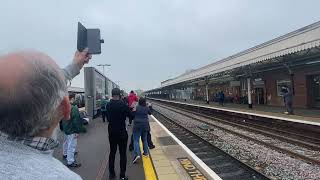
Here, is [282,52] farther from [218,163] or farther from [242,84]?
[242,84]

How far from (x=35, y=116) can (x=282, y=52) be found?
74.0ft

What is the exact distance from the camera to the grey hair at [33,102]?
1.40 m

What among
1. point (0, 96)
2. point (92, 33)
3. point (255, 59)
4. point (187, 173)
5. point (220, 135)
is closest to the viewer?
point (0, 96)

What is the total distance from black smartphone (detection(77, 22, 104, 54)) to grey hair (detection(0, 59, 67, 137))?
1625mm

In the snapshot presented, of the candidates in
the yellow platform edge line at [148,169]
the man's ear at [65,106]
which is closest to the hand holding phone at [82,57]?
the man's ear at [65,106]

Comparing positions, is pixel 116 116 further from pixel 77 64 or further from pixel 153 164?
pixel 77 64

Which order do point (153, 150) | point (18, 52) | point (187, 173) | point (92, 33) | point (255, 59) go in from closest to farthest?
1. point (18, 52)
2. point (92, 33)
3. point (187, 173)
4. point (153, 150)
5. point (255, 59)

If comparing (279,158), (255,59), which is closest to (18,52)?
(279,158)

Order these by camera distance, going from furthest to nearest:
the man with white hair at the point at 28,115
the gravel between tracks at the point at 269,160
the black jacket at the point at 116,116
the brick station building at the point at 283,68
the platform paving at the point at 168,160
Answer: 1. the brick station building at the point at 283,68
2. the gravel between tracks at the point at 269,160
3. the platform paving at the point at 168,160
4. the black jacket at the point at 116,116
5. the man with white hair at the point at 28,115

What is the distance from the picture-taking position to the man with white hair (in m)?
1.34

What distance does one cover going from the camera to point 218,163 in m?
11.9

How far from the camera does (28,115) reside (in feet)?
4.74

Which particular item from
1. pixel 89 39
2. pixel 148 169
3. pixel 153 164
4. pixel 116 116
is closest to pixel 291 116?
pixel 153 164

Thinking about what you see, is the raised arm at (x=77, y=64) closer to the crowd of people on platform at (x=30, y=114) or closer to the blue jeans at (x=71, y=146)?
the crowd of people on platform at (x=30, y=114)
